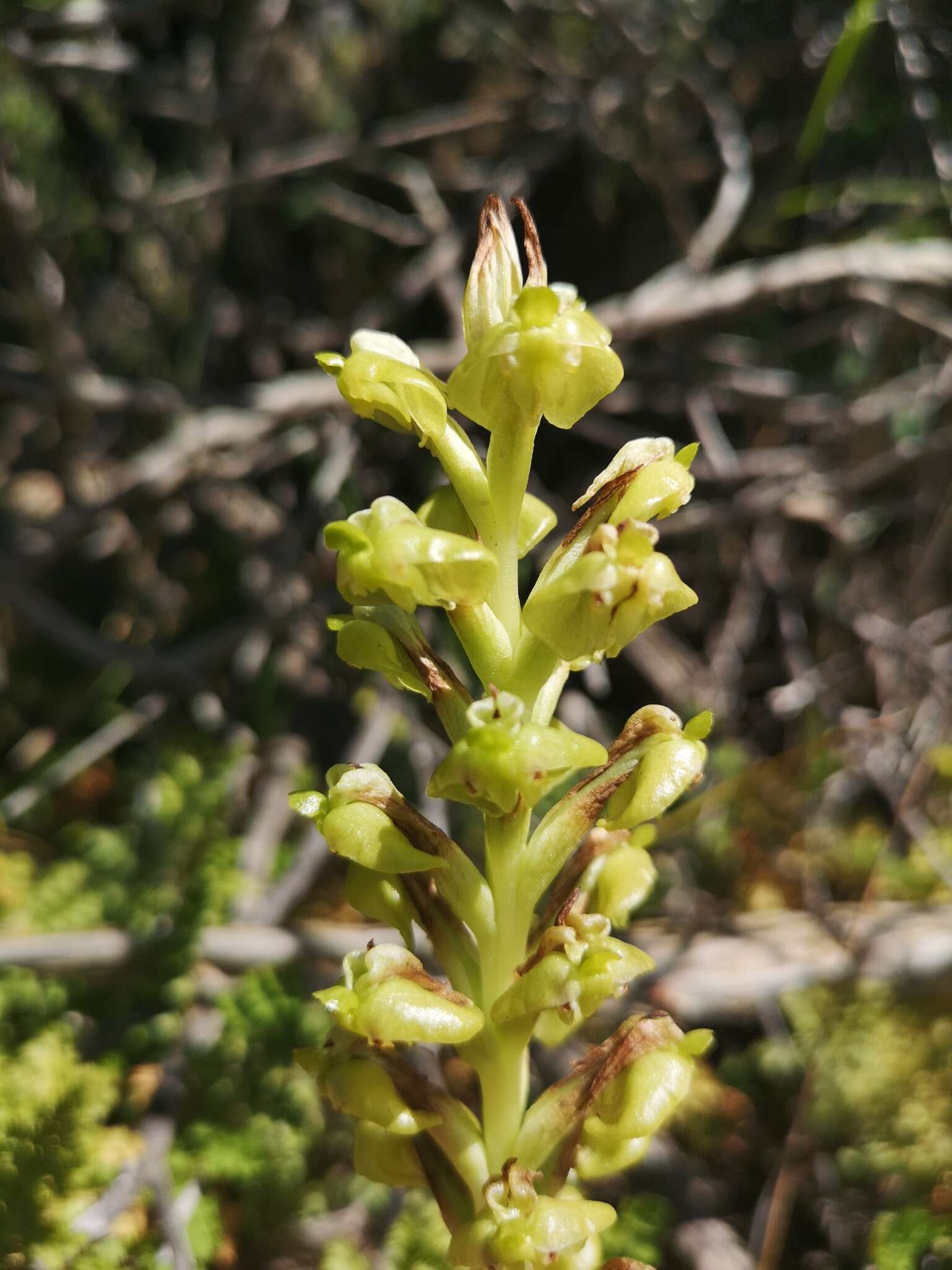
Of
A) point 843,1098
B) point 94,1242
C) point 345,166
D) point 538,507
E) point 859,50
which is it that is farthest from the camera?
point 345,166

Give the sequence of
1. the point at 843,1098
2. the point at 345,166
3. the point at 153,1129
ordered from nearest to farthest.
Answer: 1. the point at 153,1129
2. the point at 843,1098
3. the point at 345,166

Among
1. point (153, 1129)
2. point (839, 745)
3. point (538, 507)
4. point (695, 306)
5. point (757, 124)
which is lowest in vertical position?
point (839, 745)

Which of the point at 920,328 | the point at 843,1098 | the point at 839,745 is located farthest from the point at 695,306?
the point at 843,1098

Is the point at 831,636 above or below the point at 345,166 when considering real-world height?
below

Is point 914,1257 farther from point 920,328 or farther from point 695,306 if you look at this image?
point 920,328

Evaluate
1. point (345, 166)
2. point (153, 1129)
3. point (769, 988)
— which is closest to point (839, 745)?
point (769, 988)

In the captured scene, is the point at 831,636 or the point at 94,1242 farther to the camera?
the point at 831,636
